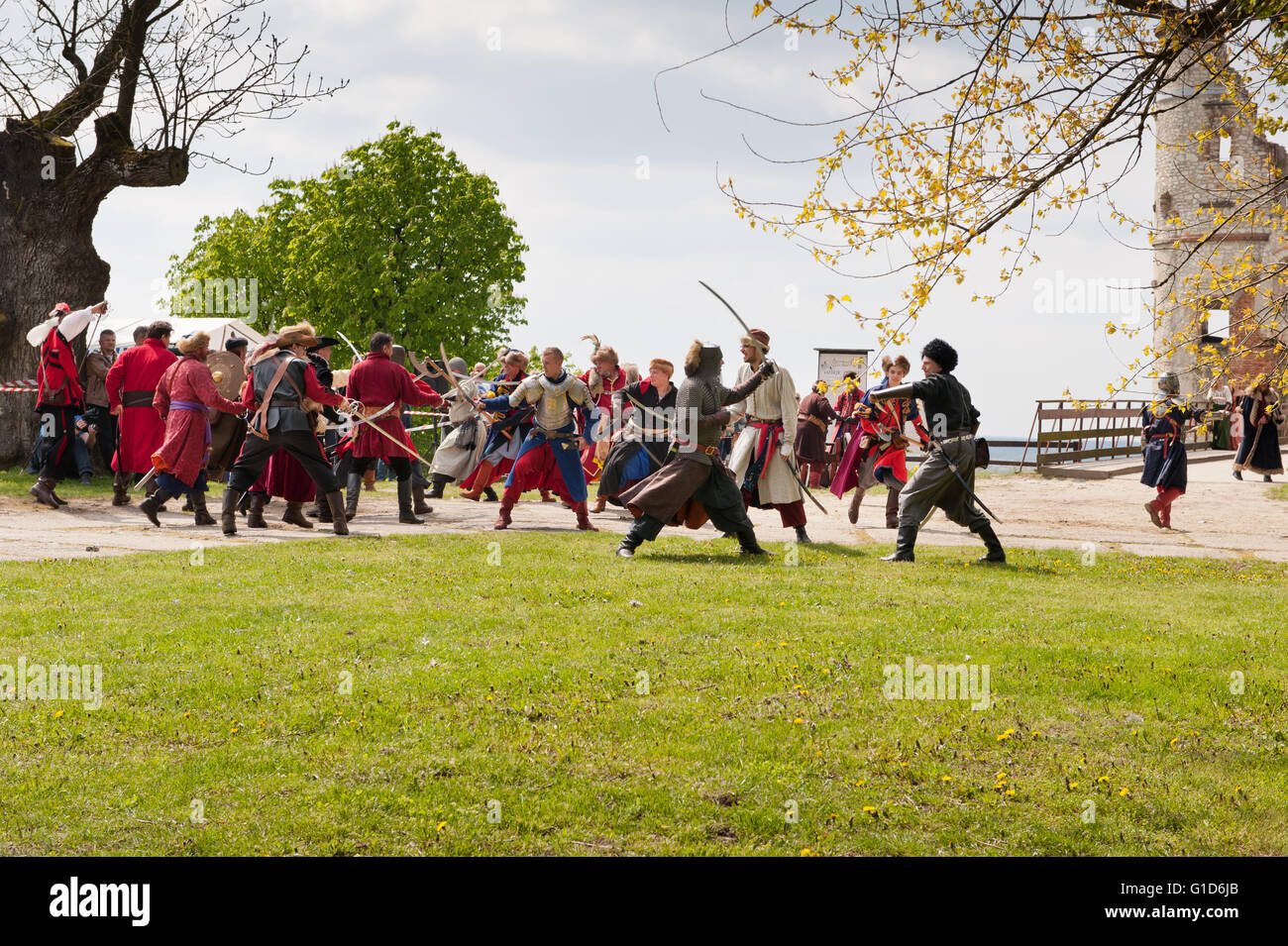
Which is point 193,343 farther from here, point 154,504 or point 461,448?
point 461,448

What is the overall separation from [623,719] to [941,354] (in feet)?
21.8

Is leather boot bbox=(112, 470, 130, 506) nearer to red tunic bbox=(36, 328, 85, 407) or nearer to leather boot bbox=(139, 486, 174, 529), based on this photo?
red tunic bbox=(36, 328, 85, 407)

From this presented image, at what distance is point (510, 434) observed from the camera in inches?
Result: 586

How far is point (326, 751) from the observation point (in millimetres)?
5426

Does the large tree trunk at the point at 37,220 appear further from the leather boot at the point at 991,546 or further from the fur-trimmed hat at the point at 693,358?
the leather boot at the point at 991,546

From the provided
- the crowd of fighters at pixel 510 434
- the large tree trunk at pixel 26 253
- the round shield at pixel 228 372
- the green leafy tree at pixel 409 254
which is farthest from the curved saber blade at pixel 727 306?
the green leafy tree at pixel 409 254

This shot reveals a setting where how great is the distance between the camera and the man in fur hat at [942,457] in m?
11.4

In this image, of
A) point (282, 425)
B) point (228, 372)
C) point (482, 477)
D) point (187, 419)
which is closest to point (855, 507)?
point (482, 477)

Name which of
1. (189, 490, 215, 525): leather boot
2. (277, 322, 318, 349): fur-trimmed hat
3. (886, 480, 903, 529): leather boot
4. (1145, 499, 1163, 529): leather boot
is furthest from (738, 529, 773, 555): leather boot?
(1145, 499, 1163, 529): leather boot
